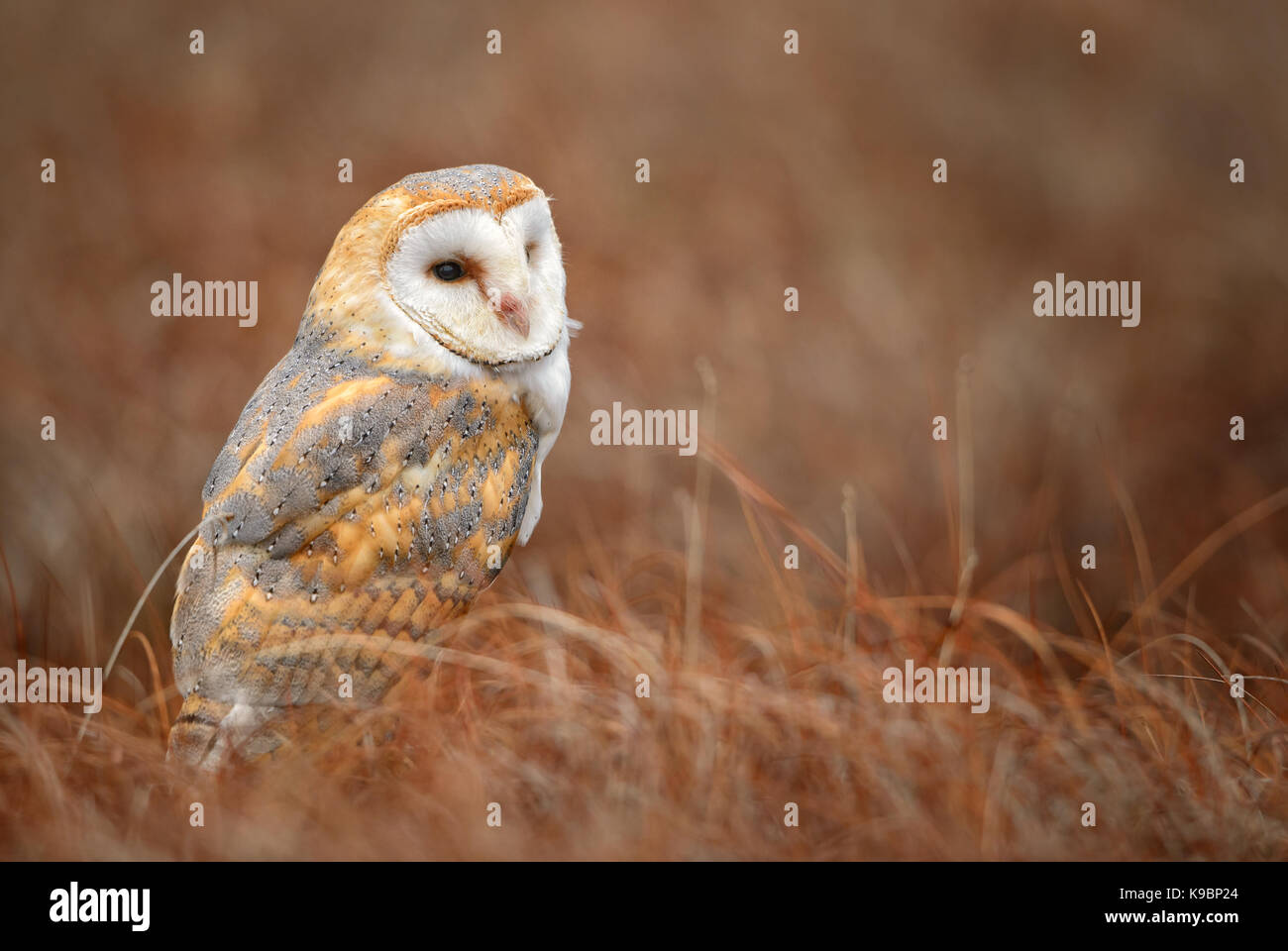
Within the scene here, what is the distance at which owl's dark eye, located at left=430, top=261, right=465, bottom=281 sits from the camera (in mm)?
1533

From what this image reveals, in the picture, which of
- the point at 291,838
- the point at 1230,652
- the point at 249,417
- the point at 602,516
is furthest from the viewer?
the point at 602,516

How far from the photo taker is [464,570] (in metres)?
1.55

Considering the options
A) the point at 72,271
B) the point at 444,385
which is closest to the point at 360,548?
the point at 444,385

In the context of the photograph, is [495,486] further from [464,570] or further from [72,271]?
[72,271]

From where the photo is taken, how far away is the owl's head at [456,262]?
4.90 feet

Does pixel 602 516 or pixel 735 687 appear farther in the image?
pixel 602 516

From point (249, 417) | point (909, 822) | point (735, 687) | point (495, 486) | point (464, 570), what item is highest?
point (249, 417)

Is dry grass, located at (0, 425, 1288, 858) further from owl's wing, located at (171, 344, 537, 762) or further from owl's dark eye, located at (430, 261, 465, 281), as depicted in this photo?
owl's dark eye, located at (430, 261, 465, 281)

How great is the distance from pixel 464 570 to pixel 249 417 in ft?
1.25

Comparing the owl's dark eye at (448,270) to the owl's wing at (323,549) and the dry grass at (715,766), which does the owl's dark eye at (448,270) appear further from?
the dry grass at (715,766)
